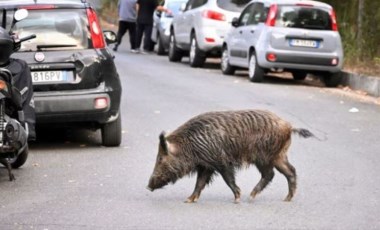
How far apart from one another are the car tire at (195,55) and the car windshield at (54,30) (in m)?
11.6

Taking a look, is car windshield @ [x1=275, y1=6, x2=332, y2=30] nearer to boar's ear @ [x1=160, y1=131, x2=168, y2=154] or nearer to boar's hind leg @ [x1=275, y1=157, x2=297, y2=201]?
boar's hind leg @ [x1=275, y1=157, x2=297, y2=201]

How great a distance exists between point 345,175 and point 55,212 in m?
3.20

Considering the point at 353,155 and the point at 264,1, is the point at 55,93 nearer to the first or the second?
the point at 353,155

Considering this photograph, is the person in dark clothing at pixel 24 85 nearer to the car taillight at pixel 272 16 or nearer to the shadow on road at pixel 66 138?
the shadow on road at pixel 66 138

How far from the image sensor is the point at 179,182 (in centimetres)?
876

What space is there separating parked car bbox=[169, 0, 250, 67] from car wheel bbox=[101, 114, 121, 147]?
11.1 metres

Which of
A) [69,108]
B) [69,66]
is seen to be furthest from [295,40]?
[69,108]

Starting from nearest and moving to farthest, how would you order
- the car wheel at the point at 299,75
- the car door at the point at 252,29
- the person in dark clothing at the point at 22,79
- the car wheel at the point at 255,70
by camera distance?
the person in dark clothing at the point at 22,79 → the car wheel at the point at 255,70 → the car door at the point at 252,29 → the car wheel at the point at 299,75

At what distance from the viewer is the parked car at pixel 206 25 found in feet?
71.1

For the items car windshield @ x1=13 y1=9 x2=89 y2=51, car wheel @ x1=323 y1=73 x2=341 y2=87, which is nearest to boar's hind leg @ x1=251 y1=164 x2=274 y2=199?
car windshield @ x1=13 y1=9 x2=89 y2=51

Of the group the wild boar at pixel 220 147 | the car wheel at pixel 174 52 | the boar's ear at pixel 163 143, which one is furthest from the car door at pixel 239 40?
the boar's ear at pixel 163 143

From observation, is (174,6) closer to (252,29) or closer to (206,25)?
(206,25)

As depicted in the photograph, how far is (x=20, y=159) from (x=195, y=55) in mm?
13138

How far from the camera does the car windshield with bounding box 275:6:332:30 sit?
60.4 feet
